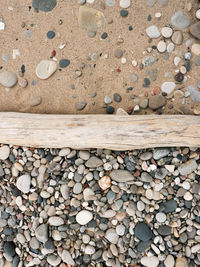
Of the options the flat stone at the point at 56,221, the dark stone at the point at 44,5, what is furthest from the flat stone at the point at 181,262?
the dark stone at the point at 44,5

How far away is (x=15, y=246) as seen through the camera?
8.02 feet

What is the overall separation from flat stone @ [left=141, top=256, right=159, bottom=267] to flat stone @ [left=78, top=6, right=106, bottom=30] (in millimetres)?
1732

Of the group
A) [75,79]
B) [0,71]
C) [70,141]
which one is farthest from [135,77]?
[0,71]

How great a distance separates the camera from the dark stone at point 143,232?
230cm

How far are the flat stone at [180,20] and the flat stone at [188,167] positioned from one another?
40.1 inches

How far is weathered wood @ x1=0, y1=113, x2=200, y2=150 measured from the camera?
89.1 inches

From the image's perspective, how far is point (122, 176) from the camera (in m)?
2.34

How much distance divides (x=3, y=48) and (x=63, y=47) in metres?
0.48

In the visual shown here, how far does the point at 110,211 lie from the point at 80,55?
1191 mm

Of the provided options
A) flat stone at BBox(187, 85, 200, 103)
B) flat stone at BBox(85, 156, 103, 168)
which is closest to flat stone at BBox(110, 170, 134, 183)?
flat stone at BBox(85, 156, 103, 168)

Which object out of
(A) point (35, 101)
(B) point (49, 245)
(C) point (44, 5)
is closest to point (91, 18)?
(C) point (44, 5)

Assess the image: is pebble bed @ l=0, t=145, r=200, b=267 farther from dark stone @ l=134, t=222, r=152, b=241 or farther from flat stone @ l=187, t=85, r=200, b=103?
flat stone @ l=187, t=85, r=200, b=103

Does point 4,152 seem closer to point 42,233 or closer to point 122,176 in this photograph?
point 42,233

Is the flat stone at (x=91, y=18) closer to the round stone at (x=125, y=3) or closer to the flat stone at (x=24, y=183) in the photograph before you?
the round stone at (x=125, y=3)
